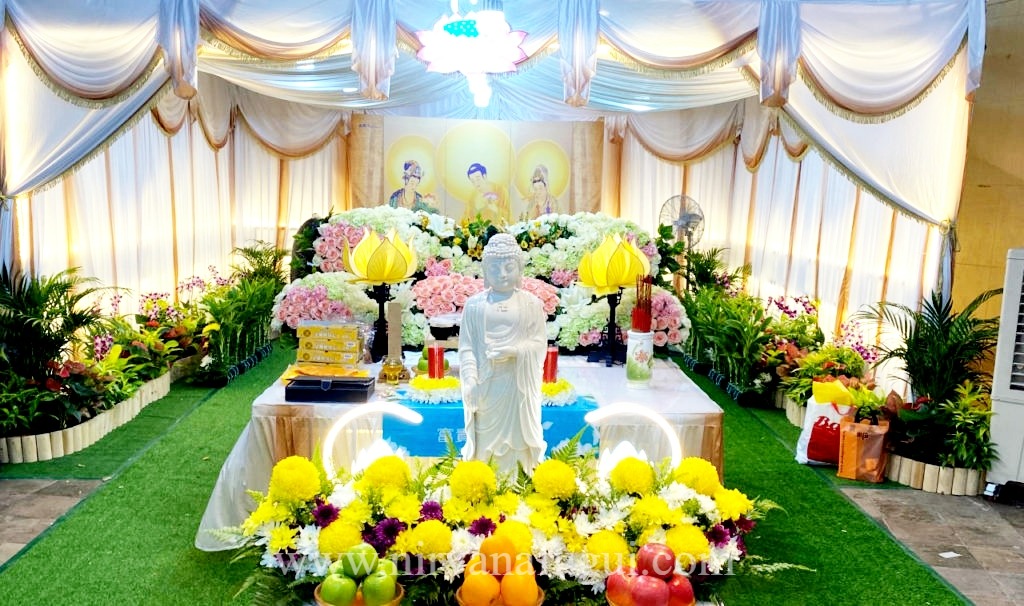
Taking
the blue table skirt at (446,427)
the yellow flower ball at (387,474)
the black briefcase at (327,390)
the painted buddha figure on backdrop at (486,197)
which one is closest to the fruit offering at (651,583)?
the yellow flower ball at (387,474)

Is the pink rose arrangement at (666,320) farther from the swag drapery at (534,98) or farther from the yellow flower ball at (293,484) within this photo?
the yellow flower ball at (293,484)

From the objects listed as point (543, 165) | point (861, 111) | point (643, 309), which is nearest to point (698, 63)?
point (861, 111)

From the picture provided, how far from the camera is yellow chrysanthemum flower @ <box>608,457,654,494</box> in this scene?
8.02 ft

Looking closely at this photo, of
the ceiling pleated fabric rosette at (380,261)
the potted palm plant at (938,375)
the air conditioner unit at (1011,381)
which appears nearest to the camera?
the ceiling pleated fabric rosette at (380,261)

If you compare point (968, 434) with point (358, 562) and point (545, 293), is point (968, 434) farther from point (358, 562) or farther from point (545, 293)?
point (358, 562)

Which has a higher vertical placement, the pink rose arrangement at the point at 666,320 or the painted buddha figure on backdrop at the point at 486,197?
the painted buddha figure on backdrop at the point at 486,197

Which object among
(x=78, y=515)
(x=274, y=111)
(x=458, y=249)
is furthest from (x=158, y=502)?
(x=274, y=111)

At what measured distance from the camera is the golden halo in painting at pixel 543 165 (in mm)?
12891

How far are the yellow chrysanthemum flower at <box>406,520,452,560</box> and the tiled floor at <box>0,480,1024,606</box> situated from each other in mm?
2900

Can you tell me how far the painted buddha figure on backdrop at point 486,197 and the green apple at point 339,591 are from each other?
431 inches

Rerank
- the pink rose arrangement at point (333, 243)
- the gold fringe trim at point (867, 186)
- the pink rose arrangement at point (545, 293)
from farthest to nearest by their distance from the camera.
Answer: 1. the gold fringe trim at point (867, 186)
2. the pink rose arrangement at point (333, 243)
3. the pink rose arrangement at point (545, 293)

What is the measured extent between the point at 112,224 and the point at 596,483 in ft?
23.2

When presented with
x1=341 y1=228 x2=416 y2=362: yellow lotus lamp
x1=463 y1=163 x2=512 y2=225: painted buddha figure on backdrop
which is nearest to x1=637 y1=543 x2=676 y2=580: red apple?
x1=341 y1=228 x2=416 y2=362: yellow lotus lamp

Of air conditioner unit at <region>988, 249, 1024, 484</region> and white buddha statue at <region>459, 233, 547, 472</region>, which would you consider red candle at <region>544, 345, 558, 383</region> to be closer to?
white buddha statue at <region>459, 233, 547, 472</region>
